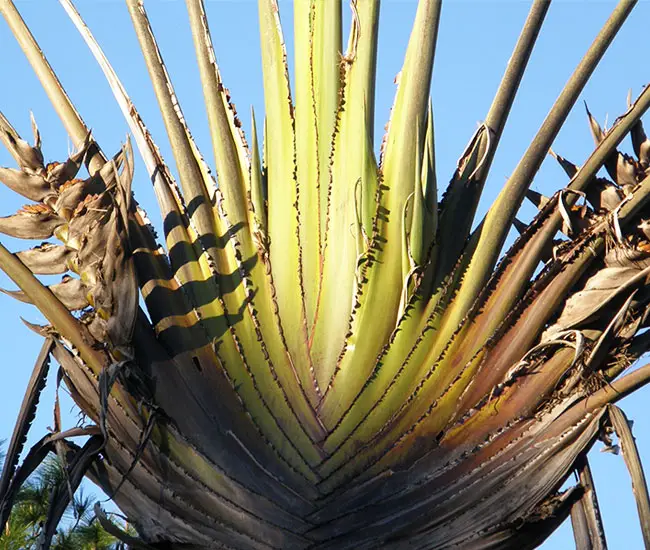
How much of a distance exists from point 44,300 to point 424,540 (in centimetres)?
123

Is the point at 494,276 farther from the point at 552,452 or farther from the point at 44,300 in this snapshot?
the point at 44,300

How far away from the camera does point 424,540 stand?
108 inches

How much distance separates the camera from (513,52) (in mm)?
3219

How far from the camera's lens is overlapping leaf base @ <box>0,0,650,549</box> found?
9.26ft

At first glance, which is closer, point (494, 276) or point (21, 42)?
point (494, 276)

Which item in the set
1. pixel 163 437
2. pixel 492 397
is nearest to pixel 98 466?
pixel 163 437

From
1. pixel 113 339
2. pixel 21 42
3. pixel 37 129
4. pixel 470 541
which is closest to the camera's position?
pixel 470 541

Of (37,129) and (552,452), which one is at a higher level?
(37,129)

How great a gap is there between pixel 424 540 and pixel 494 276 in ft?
2.69

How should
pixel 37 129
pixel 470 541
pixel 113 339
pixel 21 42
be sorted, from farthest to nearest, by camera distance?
1. pixel 21 42
2. pixel 37 129
3. pixel 113 339
4. pixel 470 541

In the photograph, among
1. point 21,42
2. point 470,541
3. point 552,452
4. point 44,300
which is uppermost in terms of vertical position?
point 21,42

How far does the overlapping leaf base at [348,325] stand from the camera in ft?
9.26

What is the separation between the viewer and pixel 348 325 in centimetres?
311

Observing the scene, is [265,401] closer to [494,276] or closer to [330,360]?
[330,360]
